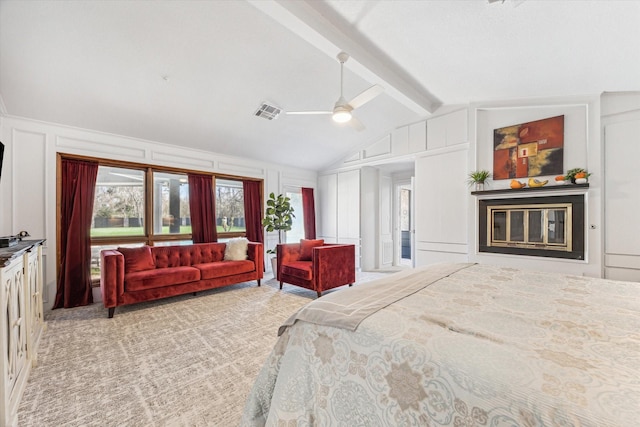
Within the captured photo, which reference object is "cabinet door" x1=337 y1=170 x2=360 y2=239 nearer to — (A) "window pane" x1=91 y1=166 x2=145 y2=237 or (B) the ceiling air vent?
(B) the ceiling air vent

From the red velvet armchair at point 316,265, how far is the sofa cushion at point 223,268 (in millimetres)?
557

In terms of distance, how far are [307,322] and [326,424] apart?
15.8 inches

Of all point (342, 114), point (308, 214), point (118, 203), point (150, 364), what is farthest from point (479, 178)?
point (118, 203)

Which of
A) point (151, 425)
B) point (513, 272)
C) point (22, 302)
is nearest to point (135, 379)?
point (151, 425)

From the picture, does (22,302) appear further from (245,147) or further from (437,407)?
(245,147)

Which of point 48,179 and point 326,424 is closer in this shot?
point 326,424

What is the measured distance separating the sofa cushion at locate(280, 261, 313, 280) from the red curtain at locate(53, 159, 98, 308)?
2759 millimetres

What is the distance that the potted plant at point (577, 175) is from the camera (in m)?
3.41

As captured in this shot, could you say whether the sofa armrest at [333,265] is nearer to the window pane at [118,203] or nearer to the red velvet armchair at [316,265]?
the red velvet armchair at [316,265]

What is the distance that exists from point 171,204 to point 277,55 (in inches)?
127

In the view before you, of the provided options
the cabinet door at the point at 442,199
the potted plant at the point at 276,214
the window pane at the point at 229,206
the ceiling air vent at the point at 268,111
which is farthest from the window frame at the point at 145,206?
the cabinet door at the point at 442,199

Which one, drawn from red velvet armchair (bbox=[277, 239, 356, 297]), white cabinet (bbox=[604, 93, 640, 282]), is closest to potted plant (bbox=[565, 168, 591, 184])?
white cabinet (bbox=[604, 93, 640, 282])

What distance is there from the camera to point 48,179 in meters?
3.58

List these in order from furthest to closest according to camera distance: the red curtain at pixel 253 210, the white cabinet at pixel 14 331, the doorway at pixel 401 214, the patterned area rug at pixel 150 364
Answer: the doorway at pixel 401 214
the red curtain at pixel 253 210
the patterned area rug at pixel 150 364
the white cabinet at pixel 14 331
